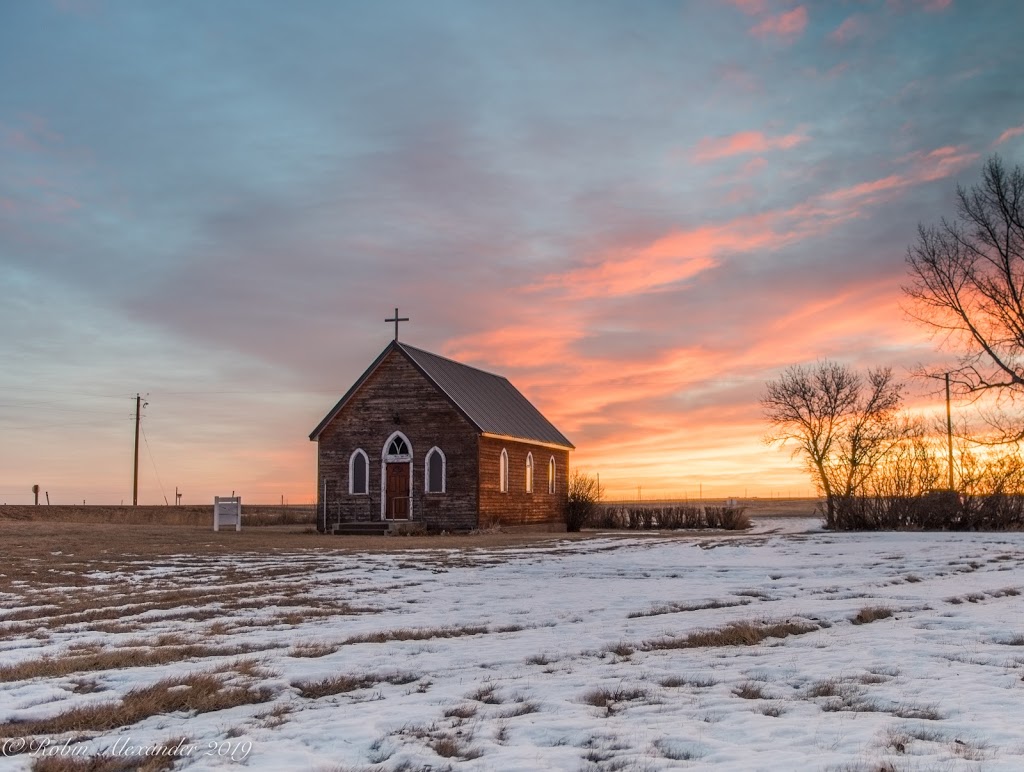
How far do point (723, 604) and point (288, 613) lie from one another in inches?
235

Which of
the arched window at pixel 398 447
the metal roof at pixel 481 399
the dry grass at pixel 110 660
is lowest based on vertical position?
the dry grass at pixel 110 660

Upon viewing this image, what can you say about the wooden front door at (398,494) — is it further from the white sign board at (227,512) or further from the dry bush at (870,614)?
the dry bush at (870,614)

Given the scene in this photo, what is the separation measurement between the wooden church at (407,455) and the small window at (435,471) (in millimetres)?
40

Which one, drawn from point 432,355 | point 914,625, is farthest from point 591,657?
point 432,355

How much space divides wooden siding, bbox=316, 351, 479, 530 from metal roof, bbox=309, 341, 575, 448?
298mm

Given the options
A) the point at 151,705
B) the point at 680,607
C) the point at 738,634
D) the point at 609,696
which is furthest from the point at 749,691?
the point at 680,607

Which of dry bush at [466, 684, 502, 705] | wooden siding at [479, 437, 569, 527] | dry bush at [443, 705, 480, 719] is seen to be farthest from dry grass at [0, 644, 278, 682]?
wooden siding at [479, 437, 569, 527]

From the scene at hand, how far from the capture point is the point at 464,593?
14.7 metres

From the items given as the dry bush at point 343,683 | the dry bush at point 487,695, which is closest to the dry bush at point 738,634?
the dry bush at point 487,695

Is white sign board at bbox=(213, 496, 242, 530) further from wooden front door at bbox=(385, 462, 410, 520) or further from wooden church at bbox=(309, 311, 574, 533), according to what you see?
wooden front door at bbox=(385, 462, 410, 520)

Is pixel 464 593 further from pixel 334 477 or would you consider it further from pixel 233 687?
pixel 334 477

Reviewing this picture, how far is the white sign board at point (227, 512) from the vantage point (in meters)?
38.7

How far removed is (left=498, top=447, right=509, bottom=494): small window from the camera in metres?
39.4

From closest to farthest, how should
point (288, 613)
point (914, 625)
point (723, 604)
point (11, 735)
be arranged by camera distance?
point (11, 735), point (914, 625), point (288, 613), point (723, 604)
